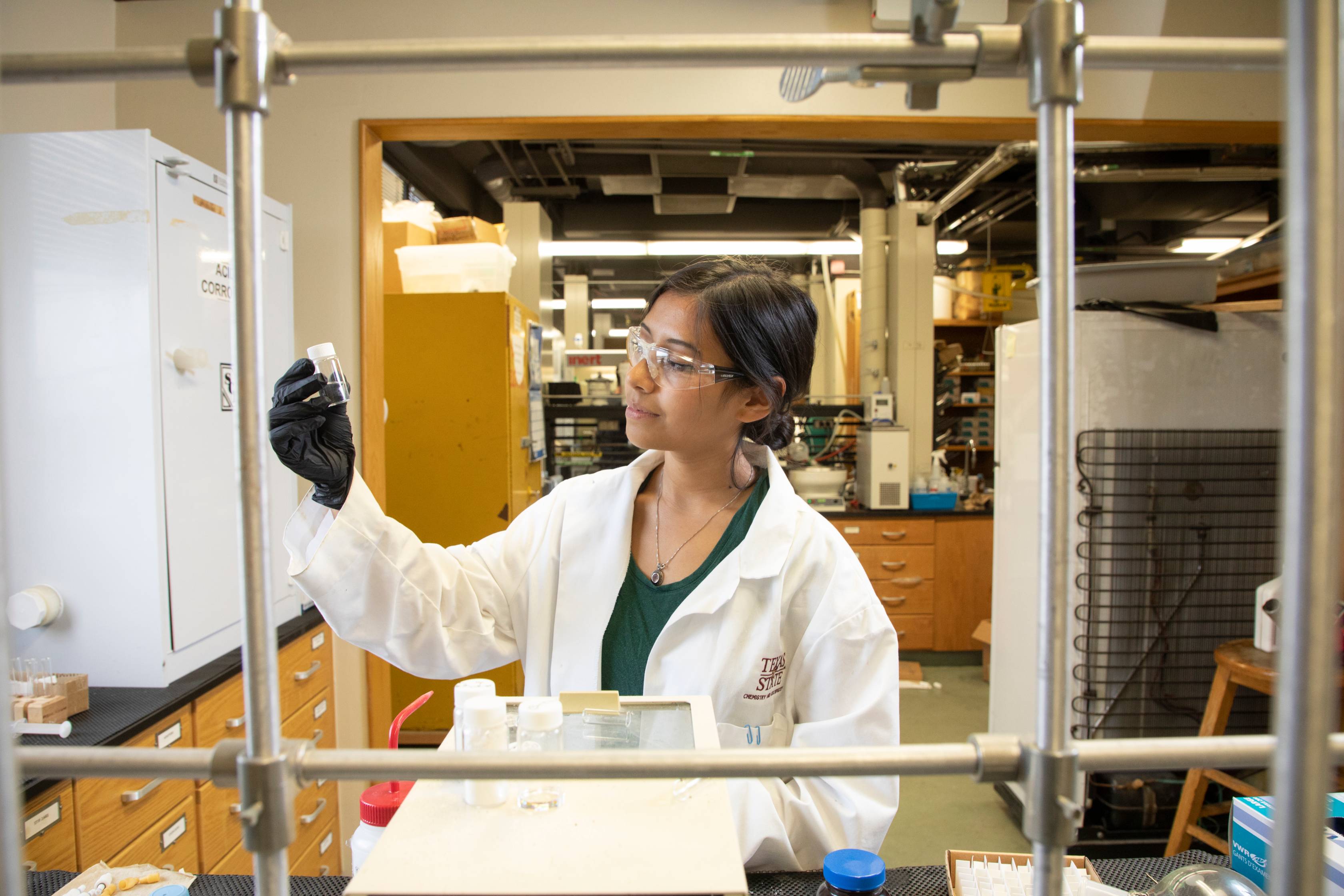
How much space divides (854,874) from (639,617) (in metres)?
0.68

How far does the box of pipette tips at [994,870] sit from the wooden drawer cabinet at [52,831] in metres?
1.50

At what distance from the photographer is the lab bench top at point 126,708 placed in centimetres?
145

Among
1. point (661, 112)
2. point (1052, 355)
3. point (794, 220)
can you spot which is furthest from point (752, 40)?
point (794, 220)

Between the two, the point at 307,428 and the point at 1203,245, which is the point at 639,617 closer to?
the point at 307,428

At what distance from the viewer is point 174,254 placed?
5.81ft

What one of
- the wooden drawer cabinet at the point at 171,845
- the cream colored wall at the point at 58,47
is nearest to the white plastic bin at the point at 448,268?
the cream colored wall at the point at 58,47

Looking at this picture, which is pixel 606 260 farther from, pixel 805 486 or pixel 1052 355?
pixel 1052 355

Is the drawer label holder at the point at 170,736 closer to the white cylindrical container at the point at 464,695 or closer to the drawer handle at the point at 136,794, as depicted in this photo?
the drawer handle at the point at 136,794

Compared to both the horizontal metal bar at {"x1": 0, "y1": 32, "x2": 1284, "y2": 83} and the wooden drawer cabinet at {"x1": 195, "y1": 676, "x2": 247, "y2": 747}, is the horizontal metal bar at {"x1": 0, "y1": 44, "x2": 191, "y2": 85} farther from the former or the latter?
the wooden drawer cabinet at {"x1": 195, "y1": 676, "x2": 247, "y2": 747}

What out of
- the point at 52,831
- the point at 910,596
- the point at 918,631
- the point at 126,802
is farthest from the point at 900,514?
the point at 52,831

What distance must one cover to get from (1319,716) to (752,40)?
1.59ft

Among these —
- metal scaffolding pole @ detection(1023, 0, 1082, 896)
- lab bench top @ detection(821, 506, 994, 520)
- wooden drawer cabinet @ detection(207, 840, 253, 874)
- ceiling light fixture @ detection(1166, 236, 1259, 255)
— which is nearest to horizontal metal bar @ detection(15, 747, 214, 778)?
metal scaffolding pole @ detection(1023, 0, 1082, 896)

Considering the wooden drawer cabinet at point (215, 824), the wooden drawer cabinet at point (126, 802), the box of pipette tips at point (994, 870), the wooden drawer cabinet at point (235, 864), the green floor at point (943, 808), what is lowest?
the green floor at point (943, 808)

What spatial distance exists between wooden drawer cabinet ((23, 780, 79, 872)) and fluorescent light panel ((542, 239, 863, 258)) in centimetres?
564
